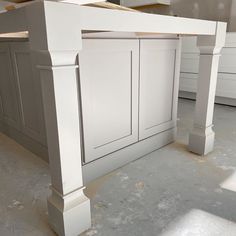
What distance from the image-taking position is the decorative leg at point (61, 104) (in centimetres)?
75

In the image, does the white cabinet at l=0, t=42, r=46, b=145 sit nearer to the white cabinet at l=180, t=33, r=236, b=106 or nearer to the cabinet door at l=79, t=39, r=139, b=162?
the cabinet door at l=79, t=39, r=139, b=162

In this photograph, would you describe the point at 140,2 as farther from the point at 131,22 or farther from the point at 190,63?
the point at 131,22

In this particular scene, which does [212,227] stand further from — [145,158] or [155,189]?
[145,158]

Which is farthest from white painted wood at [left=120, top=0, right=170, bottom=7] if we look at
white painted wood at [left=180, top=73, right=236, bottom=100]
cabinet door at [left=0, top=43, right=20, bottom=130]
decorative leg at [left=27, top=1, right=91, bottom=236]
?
decorative leg at [left=27, top=1, right=91, bottom=236]

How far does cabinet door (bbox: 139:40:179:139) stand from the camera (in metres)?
1.51

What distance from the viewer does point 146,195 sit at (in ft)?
4.07

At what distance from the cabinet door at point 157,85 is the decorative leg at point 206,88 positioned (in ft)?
0.63

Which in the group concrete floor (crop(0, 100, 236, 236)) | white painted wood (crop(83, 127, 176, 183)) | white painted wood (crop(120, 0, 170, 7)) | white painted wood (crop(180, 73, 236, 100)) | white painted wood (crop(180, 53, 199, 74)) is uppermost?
white painted wood (crop(120, 0, 170, 7))

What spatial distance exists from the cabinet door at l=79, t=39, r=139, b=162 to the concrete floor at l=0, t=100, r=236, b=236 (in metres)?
0.21

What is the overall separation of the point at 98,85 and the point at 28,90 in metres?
0.53

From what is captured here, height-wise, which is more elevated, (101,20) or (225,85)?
(101,20)

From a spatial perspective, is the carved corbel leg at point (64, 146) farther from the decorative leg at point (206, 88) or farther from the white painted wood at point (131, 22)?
the decorative leg at point (206, 88)

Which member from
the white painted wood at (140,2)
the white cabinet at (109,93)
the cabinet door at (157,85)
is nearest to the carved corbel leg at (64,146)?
the white cabinet at (109,93)

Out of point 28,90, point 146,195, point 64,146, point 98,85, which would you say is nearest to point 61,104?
point 64,146
